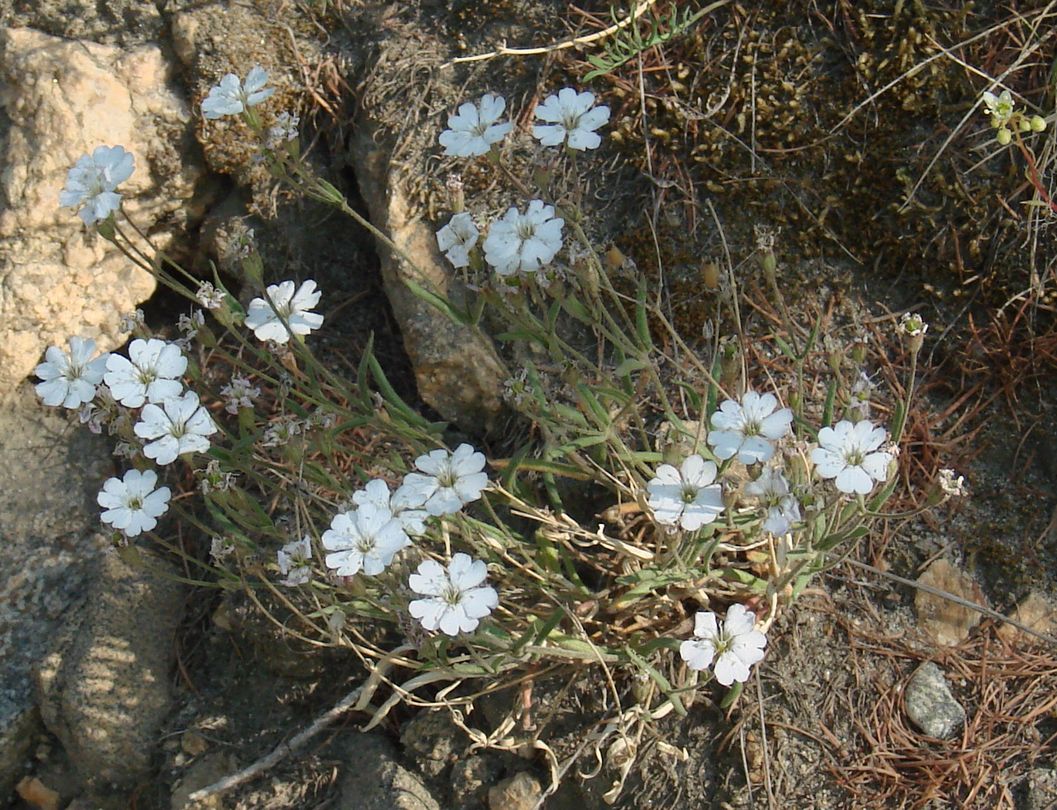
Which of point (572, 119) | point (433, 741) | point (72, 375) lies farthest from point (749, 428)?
point (72, 375)

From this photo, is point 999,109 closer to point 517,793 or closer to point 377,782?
point 517,793

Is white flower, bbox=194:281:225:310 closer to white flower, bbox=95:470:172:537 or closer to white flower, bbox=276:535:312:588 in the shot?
white flower, bbox=95:470:172:537

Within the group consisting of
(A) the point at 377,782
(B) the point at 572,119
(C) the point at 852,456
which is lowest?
(A) the point at 377,782

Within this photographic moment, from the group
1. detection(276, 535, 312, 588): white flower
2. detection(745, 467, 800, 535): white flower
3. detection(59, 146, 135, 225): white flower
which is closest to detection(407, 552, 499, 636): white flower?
detection(276, 535, 312, 588): white flower

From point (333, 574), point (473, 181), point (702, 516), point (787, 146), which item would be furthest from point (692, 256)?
point (333, 574)

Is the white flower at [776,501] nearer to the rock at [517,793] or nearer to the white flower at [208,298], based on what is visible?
the rock at [517,793]

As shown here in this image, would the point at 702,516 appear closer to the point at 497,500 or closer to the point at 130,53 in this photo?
the point at 497,500
